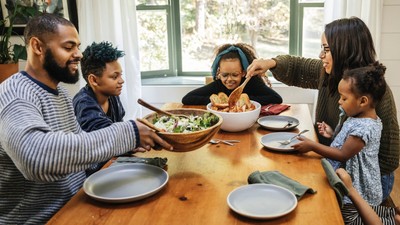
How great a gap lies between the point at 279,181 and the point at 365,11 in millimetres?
2228

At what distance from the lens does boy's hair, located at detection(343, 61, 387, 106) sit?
165 cm

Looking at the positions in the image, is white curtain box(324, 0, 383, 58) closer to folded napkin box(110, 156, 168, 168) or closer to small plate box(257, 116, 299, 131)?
small plate box(257, 116, 299, 131)

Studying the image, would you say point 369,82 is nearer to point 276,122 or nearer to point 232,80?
point 276,122

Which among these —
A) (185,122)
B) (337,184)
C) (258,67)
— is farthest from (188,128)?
(258,67)

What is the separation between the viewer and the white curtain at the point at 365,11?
3.00 metres

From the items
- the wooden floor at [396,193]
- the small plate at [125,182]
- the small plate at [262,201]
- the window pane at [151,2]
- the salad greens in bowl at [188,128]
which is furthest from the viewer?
the window pane at [151,2]

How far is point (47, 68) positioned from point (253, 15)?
246 centimetres

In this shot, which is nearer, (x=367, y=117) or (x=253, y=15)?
(x=367, y=117)

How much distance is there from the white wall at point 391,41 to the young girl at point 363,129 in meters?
1.67

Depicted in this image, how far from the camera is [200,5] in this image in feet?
11.8

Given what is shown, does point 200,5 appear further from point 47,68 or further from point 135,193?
point 135,193

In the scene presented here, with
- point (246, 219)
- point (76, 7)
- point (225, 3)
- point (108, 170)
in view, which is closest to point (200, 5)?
point (225, 3)

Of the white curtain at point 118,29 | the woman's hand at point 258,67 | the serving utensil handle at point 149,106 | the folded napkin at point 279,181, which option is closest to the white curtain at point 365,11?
the woman's hand at point 258,67

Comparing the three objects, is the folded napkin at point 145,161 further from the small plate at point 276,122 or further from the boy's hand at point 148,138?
the small plate at point 276,122
